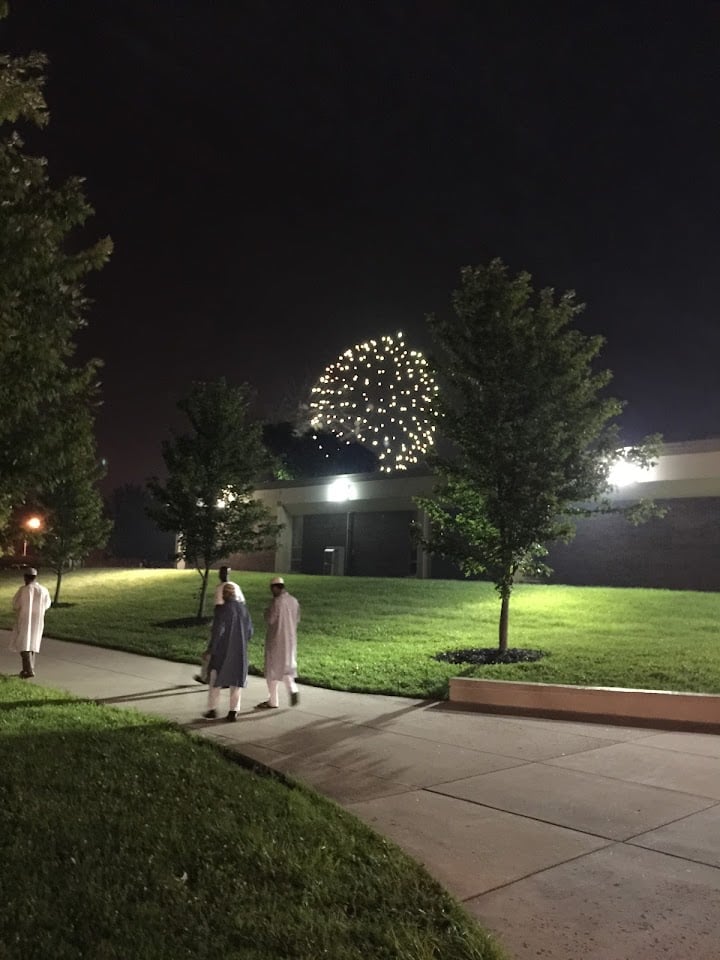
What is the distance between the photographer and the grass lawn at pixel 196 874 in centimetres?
359

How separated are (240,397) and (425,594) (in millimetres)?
7246

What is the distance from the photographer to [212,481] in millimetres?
19719

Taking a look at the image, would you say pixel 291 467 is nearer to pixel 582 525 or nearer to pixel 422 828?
pixel 582 525

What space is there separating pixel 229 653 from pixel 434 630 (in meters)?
7.81

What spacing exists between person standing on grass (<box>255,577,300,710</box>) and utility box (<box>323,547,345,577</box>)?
25774mm

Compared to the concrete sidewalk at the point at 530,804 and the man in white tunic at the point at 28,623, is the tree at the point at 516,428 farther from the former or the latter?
the man in white tunic at the point at 28,623

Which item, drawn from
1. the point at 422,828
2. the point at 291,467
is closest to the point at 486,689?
the point at 422,828

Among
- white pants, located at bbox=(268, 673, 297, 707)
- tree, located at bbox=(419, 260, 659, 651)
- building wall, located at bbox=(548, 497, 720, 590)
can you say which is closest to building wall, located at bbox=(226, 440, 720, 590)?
building wall, located at bbox=(548, 497, 720, 590)

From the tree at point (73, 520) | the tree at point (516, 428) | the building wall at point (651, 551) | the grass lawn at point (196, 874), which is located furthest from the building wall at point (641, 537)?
the grass lawn at point (196, 874)

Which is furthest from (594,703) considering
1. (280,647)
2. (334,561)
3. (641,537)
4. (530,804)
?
(334,561)

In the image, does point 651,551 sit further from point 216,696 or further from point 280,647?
point 216,696

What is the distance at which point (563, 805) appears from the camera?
19.8 ft

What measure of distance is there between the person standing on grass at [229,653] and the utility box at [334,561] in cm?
2638

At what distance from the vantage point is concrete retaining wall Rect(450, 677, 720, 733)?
9.07m
